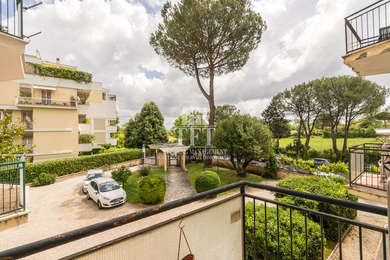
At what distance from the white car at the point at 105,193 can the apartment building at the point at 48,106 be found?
26.8ft

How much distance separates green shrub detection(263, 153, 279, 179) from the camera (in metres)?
11.8

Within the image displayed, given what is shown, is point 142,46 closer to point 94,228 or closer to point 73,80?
point 73,80

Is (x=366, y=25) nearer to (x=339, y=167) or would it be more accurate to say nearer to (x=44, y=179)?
(x=339, y=167)

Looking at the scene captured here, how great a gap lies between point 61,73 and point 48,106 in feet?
10.3

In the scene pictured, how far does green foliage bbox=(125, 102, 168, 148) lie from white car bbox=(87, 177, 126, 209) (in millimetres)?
12931

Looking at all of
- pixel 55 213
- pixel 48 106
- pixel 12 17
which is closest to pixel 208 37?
pixel 12 17

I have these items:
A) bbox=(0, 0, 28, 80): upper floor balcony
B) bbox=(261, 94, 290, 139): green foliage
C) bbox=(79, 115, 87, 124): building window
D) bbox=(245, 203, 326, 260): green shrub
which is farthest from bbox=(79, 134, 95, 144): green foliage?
bbox=(261, 94, 290, 139): green foliage

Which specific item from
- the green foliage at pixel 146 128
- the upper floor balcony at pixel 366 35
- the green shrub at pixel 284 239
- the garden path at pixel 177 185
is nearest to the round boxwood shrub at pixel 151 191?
the garden path at pixel 177 185

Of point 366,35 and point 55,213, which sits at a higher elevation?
point 366,35

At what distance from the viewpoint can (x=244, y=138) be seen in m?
11.1

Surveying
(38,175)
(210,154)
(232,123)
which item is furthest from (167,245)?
(38,175)

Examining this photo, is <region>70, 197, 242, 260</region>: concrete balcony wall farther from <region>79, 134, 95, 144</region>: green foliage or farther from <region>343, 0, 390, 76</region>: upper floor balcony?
<region>79, 134, 95, 144</region>: green foliage

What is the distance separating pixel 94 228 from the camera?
0.93m

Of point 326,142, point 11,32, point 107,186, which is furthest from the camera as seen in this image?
point 326,142
